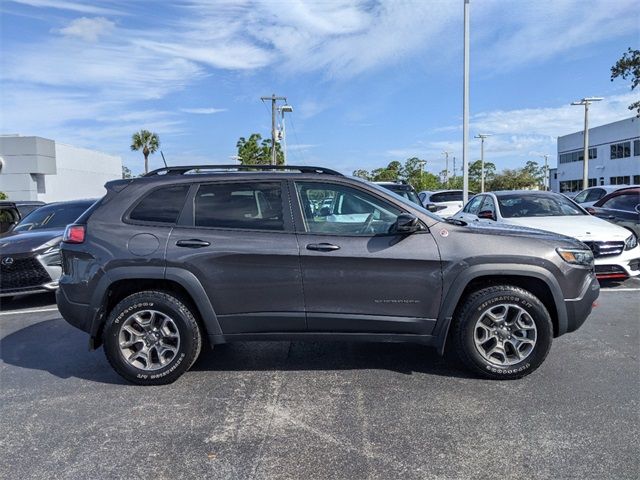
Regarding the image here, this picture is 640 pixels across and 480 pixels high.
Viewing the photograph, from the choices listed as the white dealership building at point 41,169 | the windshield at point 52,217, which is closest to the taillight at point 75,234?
the windshield at point 52,217

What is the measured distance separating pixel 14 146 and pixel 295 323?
4484cm

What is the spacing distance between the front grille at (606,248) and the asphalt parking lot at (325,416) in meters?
2.70

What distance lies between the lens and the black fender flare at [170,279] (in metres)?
4.31

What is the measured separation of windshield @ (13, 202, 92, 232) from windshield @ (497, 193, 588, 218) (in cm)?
747

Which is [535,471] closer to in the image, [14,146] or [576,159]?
[14,146]

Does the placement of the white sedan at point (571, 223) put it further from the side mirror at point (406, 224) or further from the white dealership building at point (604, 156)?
the white dealership building at point (604, 156)

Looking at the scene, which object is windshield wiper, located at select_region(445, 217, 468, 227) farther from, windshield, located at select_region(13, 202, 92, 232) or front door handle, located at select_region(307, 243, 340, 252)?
windshield, located at select_region(13, 202, 92, 232)

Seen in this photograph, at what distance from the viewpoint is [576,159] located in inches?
2557

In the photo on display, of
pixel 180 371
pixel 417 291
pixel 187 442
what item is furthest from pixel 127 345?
pixel 417 291

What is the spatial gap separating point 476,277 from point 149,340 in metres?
2.76

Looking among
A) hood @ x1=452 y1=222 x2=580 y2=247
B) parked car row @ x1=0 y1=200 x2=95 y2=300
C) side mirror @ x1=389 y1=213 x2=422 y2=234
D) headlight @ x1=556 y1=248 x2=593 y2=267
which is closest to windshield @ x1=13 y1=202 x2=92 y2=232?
parked car row @ x1=0 y1=200 x2=95 y2=300

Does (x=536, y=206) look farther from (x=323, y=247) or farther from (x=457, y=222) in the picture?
(x=323, y=247)

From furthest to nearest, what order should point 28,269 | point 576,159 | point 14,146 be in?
1. point 576,159
2. point 14,146
3. point 28,269

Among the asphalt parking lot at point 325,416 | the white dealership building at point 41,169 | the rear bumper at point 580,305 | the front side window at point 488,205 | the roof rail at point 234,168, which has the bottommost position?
the asphalt parking lot at point 325,416
